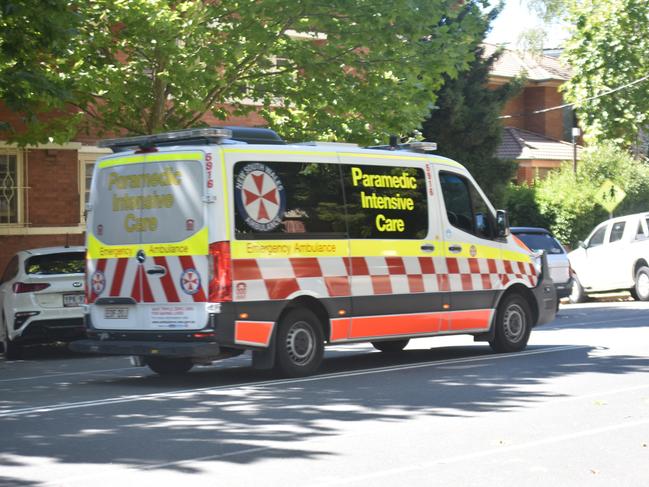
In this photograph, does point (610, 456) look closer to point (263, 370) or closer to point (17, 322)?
point (263, 370)

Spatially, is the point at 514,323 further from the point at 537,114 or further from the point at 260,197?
the point at 537,114

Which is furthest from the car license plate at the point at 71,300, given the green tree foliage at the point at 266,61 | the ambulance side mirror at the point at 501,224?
the ambulance side mirror at the point at 501,224

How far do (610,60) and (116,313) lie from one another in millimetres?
26788

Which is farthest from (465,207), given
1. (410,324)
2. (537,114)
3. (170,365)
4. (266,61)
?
(537,114)

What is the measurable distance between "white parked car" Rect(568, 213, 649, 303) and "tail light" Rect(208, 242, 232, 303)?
16.3 m

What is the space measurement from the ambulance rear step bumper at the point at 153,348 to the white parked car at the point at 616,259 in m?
16.3

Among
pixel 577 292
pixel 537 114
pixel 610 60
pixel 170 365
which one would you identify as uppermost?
pixel 537 114

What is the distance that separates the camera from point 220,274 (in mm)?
11906

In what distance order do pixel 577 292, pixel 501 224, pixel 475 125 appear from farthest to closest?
1. pixel 475 125
2. pixel 577 292
3. pixel 501 224

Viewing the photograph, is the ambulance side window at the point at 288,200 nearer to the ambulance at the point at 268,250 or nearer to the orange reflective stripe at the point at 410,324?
the ambulance at the point at 268,250

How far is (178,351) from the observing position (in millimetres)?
11914

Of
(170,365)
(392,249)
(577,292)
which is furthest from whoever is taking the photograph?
(577,292)

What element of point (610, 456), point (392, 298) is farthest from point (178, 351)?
point (610, 456)

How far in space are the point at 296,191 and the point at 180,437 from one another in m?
4.26
